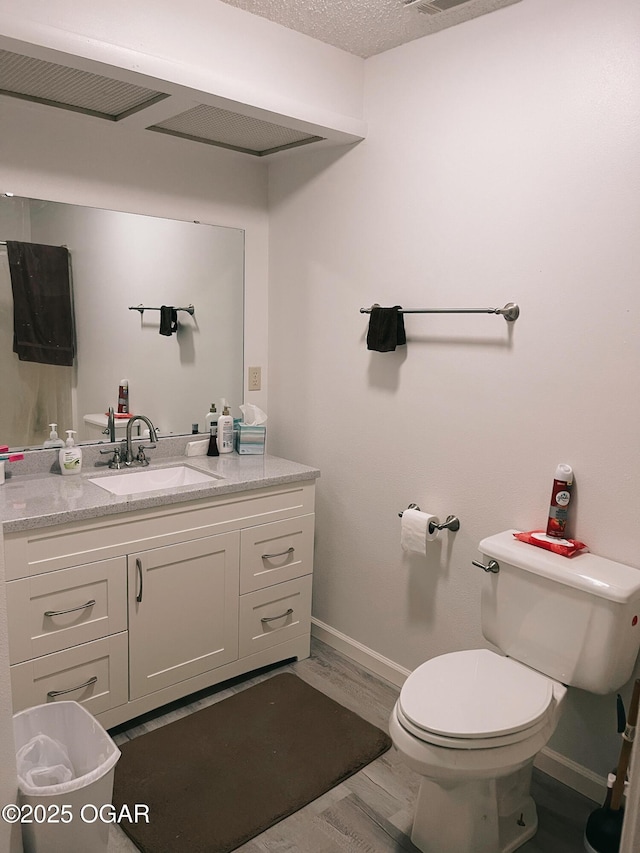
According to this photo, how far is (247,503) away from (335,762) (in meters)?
0.96

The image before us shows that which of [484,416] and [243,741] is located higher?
[484,416]

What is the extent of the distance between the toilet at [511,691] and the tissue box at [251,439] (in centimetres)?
126

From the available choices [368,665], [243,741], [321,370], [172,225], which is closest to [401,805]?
[243,741]

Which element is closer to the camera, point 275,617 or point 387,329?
point 387,329

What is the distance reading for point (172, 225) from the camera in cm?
280

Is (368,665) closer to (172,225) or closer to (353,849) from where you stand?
(353,849)

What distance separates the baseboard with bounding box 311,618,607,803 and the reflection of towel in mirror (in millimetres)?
1497

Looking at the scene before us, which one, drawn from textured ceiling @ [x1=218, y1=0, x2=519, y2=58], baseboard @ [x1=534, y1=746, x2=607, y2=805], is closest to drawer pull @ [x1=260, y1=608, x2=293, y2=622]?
baseboard @ [x1=534, y1=746, x2=607, y2=805]

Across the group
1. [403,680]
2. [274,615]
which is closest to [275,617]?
[274,615]

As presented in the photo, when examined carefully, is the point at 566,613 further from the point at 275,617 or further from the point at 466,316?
the point at 275,617

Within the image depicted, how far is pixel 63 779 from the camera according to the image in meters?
1.69

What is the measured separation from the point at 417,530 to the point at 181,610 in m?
0.92

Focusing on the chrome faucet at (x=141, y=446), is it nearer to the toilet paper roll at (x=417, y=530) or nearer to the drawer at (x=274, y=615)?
the drawer at (x=274, y=615)

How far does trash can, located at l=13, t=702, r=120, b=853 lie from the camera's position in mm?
1481
